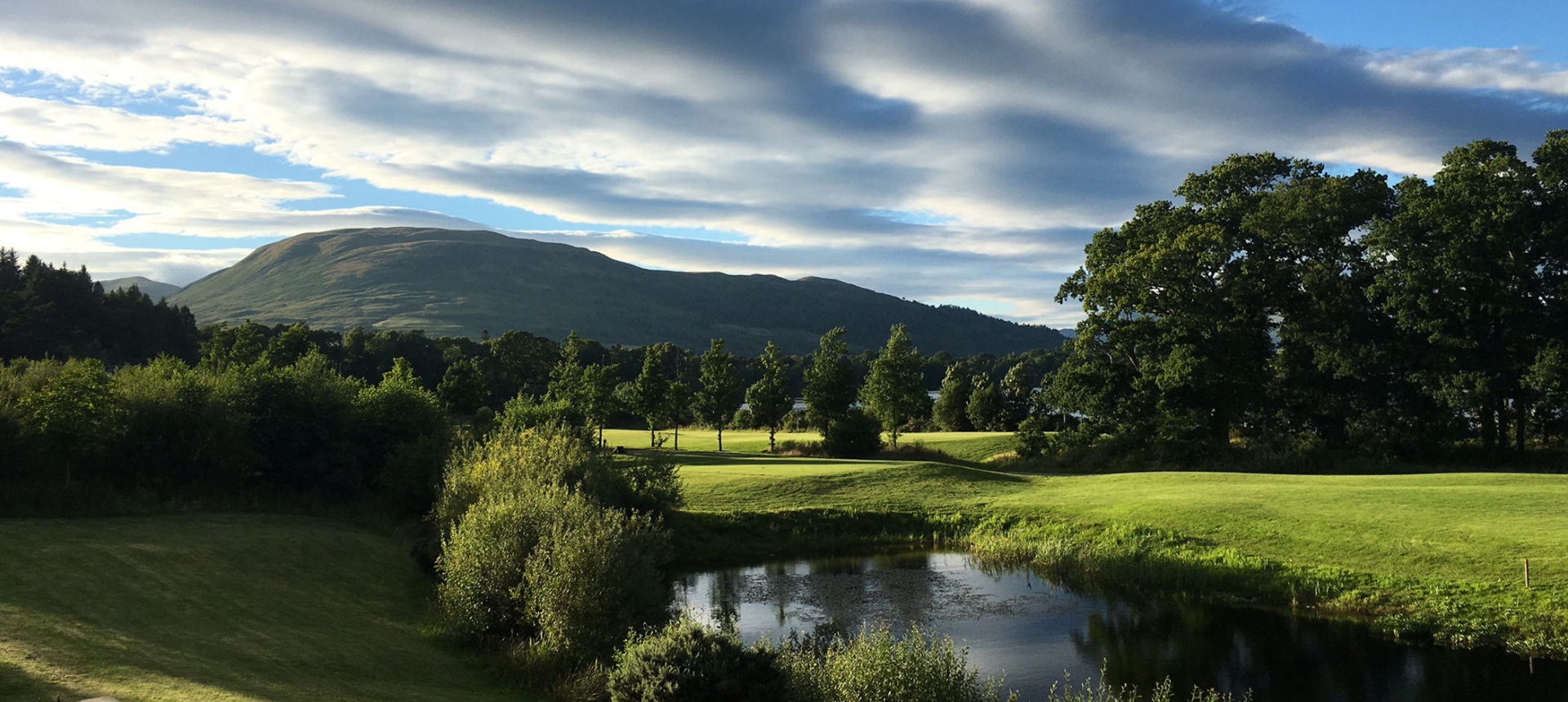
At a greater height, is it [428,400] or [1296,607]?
[428,400]

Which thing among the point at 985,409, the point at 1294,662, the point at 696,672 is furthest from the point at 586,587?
the point at 985,409

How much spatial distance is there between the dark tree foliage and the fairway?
2343 inches

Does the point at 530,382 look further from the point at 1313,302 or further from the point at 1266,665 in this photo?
the point at 1266,665

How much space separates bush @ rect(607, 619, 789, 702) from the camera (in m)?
14.1

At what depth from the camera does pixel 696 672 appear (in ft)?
46.4

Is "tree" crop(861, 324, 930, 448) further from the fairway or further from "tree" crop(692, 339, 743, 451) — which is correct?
the fairway

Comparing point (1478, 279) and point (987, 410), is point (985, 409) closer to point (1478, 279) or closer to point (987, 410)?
point (987, 410)

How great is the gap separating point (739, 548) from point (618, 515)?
13287mm

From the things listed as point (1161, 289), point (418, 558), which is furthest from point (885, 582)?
point (1161, 289)

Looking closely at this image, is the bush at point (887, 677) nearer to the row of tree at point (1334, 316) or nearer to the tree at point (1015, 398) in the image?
the row of tree at point (1334, 316)

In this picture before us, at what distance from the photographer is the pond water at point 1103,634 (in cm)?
1836

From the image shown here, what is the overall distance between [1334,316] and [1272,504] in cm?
2467

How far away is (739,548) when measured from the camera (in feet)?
110

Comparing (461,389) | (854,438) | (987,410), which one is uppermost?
(461,389)
